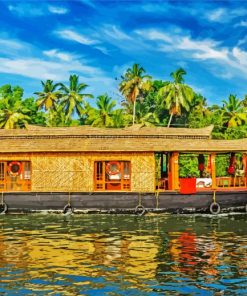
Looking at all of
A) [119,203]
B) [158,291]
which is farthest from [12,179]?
[158,291]

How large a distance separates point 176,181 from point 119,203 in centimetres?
274

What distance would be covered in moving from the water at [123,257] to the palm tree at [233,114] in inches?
1042

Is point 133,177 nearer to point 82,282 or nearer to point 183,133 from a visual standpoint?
point 183,133

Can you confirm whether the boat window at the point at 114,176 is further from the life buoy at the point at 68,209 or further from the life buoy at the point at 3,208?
the life buoy at the point at 3,208

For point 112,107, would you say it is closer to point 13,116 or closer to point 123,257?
point 13,116

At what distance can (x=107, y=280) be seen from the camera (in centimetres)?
966

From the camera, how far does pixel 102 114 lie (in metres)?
45.7

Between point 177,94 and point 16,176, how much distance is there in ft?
93.3

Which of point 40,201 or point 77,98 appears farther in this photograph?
point 77,98

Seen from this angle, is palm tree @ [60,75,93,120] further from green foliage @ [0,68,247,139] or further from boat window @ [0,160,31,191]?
boat window @ [0,160,31,191]

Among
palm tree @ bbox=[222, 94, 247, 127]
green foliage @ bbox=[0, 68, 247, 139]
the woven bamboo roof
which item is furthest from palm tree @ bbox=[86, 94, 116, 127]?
the woven bamboo roof

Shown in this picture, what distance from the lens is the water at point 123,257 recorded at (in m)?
9.26

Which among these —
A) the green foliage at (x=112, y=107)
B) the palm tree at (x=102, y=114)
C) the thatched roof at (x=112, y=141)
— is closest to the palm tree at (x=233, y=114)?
the green foliage at (x=112, y=107)

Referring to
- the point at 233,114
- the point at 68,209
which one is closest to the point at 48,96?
the point at 233,114
